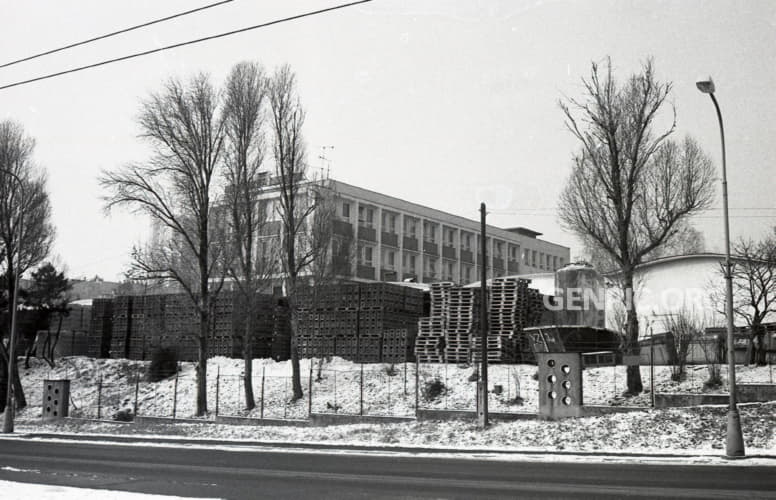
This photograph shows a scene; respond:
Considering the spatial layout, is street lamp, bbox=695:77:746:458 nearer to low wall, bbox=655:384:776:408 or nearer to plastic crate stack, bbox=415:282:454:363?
low wall, bbox=655:384:776:408

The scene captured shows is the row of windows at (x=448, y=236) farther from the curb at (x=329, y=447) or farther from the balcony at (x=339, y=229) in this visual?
the curb at (x=329, y=447)

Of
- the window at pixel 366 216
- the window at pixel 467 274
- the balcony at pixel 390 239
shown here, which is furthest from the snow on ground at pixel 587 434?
the window at pixel 467 274

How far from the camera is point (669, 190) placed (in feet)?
94.9

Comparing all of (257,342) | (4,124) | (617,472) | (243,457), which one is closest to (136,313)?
(257,342)

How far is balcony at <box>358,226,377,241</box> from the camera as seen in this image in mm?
75375

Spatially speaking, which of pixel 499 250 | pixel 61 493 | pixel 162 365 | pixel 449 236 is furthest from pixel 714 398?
pixel 499 250

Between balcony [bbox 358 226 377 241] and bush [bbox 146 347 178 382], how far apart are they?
34.0 m

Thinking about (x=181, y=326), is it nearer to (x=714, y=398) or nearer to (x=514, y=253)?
(x=714, y=398)

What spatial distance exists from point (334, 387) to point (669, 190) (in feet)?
51.2

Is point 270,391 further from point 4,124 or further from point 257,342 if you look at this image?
point 4,124

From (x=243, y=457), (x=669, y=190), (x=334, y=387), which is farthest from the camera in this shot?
(x=334, y=387)

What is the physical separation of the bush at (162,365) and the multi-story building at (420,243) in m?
24.4

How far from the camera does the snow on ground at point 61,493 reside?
12654 millimetres

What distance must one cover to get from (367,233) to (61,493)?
63.2 meters
